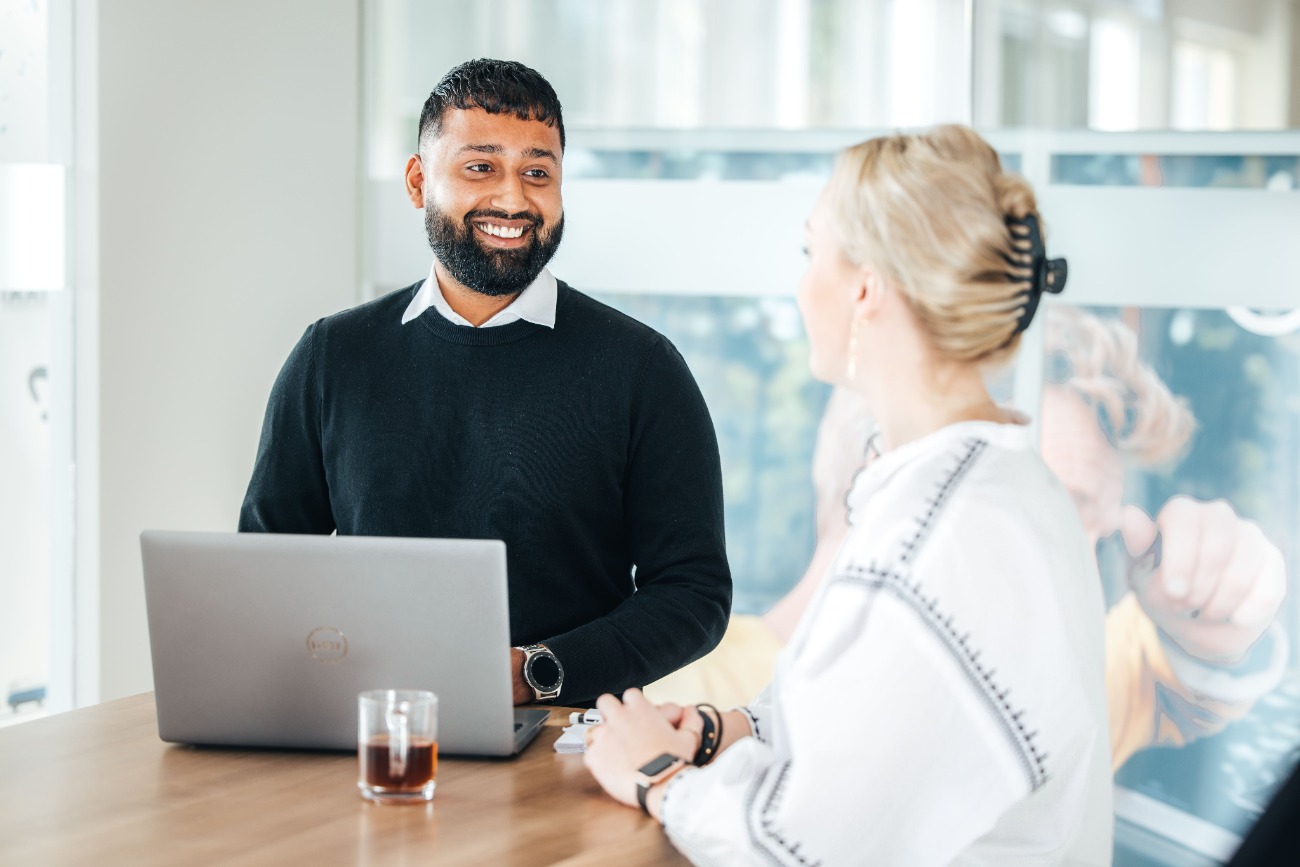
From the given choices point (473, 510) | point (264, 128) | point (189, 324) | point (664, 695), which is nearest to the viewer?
point (473, 510)

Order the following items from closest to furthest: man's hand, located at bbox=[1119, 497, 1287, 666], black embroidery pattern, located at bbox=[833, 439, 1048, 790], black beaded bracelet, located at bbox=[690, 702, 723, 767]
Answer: black embroidery pattern, located at bbox=[833, 439, 1048, 790] → black beaded bracelet, located at bbox=[690, 702, 723, 767] → man's hand, located at bbox=[1119, 497, 1287, 666]

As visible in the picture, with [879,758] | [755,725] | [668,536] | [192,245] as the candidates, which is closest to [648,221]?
[192,245]

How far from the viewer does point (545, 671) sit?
1.98m

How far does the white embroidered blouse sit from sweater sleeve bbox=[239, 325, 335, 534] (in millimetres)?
1237

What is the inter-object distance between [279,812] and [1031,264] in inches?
40.6

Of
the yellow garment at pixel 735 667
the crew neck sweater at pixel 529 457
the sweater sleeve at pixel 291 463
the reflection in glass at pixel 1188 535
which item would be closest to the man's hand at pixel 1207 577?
A: the reflection in glass at pixel 1188 535

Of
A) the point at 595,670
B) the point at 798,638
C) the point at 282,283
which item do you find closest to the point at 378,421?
the point at 595,670

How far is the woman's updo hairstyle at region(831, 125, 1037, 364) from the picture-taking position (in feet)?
4.83

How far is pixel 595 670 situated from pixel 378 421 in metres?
0.65

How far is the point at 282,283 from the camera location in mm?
4152

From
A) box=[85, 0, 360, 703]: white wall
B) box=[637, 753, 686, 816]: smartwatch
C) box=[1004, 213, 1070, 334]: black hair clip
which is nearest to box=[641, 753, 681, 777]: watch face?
box=[637, 753, 686, 816]: smartwatch

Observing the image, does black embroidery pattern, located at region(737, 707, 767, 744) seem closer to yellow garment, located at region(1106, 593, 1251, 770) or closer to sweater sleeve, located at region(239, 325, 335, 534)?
sweater sleeve, located at region(239, 325, 335, 534)

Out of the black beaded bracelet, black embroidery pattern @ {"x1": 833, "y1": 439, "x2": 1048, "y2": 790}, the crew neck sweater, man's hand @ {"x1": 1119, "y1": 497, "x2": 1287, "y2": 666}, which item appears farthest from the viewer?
man's hand @ {"x1": 1119, "y1": 497, "x2": 1287, "y2": 666}

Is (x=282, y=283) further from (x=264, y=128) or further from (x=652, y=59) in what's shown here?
(x=652, y=59)
